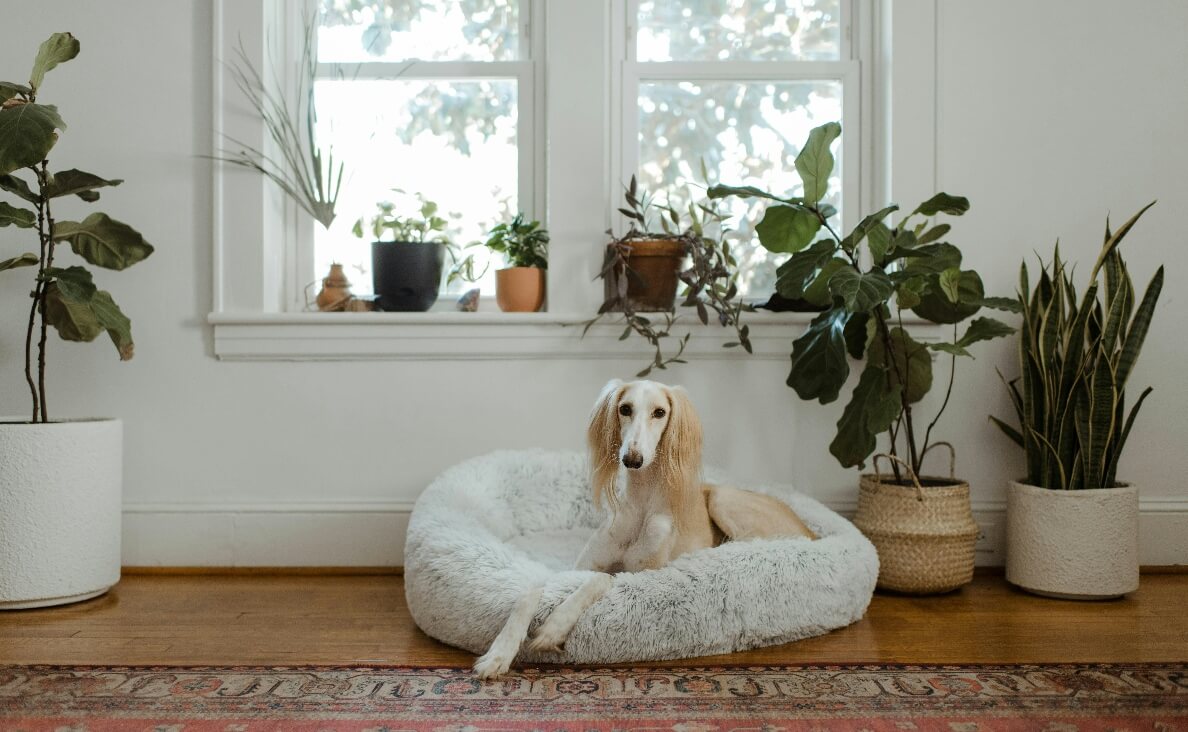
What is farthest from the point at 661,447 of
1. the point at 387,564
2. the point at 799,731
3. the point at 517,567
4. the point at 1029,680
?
the point at 387,564

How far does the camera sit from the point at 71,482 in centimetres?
233

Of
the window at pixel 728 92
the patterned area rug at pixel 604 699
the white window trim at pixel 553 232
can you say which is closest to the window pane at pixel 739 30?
the window at pixel 728 92

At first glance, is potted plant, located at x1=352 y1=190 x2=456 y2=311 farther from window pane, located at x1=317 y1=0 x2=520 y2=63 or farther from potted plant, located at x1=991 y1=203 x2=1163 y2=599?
potted plant, located at x1=991 y1=203 x2=1163 y2=599

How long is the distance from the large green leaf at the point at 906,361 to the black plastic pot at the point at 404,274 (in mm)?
1367

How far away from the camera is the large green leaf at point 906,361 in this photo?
8.20ft

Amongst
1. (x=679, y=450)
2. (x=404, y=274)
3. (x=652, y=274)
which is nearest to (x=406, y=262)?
(x=404, y=274)

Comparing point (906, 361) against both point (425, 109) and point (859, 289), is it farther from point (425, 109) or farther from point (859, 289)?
point (425, 109)

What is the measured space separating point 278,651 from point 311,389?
103cm

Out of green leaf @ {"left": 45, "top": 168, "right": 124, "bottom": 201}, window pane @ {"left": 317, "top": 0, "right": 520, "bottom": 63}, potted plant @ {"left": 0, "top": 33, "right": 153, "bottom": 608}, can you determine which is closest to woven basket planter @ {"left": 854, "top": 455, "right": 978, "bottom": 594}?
window pane @ {"left": 317, "top": 0, "right": 520, "bottom": 63}

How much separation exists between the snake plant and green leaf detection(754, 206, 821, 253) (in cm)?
68

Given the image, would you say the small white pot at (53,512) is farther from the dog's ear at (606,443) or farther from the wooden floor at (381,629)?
the dog's ear at (606,443)

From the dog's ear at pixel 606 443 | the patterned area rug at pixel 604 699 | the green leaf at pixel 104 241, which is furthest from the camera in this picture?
the green leaf at pixel 104 241

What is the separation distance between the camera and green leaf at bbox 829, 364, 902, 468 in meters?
2.36

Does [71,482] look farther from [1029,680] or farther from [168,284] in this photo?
[1029,680]
